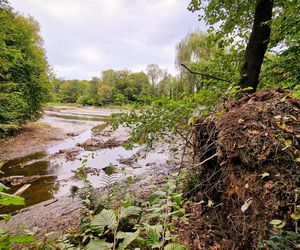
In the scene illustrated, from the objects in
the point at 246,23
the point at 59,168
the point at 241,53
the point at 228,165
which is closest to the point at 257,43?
the point at 241,53

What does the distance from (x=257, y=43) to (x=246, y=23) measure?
4.26 feet

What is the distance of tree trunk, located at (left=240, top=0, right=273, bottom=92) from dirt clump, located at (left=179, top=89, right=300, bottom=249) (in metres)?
1.43

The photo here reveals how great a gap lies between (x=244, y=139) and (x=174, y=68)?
16930mm

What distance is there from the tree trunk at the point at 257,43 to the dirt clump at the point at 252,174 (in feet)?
4.71

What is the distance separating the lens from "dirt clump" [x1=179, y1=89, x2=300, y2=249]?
120cm

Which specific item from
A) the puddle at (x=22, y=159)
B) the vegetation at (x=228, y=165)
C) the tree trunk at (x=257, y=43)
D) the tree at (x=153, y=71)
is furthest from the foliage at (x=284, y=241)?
the tree at (x=153, y=71)

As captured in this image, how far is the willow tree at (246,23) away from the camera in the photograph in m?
3.16

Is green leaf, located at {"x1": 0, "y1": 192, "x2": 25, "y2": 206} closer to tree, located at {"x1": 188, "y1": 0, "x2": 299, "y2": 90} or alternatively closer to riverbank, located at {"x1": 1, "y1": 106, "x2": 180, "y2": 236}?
riverbank, located at {"x1": 1, "y1": 106, "x2": 180, "y2": 236}

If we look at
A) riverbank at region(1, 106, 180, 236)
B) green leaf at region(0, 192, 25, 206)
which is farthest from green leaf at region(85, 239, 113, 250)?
riverbank at region(1, 106, 180, 236)

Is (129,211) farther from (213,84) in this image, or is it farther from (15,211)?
(15,211)

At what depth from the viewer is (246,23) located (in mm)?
4129

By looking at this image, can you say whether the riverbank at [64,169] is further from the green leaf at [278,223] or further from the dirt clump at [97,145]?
the green leaf at [278,223]

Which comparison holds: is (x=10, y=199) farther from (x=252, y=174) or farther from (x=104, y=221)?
(x=252, y=174)

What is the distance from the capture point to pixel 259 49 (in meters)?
3.18
